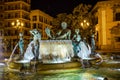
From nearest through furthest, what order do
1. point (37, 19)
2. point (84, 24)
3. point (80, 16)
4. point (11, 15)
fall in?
point (84, 24), point (80, 16), point (11, 15), point (37, 19)

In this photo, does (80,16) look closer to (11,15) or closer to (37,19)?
(11,15)

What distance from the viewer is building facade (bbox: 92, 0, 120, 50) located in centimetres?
4597

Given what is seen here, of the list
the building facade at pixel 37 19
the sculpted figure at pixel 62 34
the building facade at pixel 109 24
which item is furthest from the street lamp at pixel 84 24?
the building facade at pixel 37 19

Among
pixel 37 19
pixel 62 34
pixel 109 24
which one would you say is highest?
pixel 37 19

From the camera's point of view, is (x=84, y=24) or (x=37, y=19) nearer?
(x=84, y=24)

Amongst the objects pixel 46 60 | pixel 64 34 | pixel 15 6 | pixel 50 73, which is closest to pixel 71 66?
pixel 50 73

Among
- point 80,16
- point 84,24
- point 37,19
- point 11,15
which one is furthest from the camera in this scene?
point 37,19

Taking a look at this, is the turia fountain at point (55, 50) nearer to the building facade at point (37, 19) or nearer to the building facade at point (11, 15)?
the building facade at point (11, 15)

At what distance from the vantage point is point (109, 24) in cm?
4725

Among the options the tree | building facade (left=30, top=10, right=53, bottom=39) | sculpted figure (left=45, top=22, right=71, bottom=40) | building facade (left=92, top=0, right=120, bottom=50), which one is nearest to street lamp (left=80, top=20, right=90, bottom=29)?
the tree

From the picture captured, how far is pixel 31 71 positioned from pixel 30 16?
69281 mm

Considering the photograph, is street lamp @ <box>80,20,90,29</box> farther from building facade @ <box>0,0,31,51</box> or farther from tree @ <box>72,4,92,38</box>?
building facade @ <box>0,0,31,51</box>

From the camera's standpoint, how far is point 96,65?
15.8 meters

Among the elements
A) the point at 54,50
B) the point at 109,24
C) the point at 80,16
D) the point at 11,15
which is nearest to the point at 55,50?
the point at 54,50
